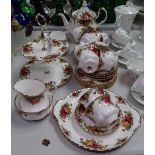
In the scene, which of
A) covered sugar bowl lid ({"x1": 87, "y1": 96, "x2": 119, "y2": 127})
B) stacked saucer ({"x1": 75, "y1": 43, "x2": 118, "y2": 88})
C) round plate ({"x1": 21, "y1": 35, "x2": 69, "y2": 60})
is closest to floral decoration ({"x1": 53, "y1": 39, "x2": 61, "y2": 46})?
round plate ({"x1": 21, "y1": 35, "x2": 69, "y2": 60})

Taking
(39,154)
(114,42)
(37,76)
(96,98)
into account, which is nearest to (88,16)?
(114,42)

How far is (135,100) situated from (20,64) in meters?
0.40

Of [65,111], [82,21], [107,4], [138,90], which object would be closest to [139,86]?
[138,90]

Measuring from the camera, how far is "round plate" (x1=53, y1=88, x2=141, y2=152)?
2.29ft

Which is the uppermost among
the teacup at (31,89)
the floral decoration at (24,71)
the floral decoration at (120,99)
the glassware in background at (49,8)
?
the glassware in background at (49,8)

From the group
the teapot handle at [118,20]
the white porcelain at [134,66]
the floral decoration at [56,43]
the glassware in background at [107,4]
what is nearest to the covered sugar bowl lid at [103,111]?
the white porcelain at [134,66]

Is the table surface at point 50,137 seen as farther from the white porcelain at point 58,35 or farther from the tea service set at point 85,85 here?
the white porcelain at point 58,35

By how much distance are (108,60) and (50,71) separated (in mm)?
200

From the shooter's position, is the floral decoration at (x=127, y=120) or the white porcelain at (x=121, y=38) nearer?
the floral decoration at (x=127, y=120)

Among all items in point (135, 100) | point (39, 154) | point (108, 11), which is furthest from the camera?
point (108, 11)

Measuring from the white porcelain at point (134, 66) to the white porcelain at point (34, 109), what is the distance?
28 centimetres

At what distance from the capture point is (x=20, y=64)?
97 cm

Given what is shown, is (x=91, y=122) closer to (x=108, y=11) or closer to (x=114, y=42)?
(x=114, y=42)

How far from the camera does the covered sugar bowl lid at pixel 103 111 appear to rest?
69cm
